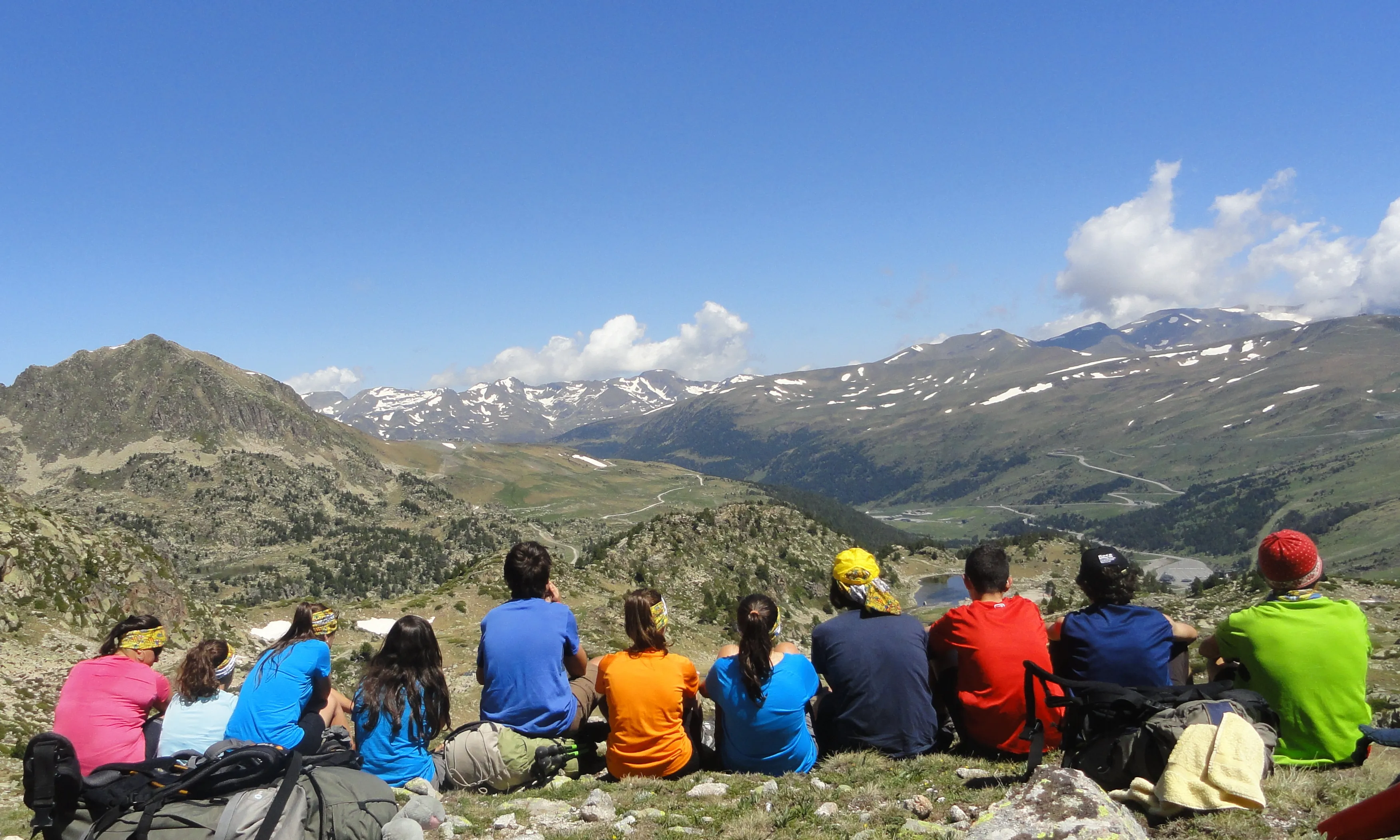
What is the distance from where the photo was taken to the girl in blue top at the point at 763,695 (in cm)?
937

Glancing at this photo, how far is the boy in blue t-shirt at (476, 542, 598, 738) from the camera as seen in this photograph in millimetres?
10484

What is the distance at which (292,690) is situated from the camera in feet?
33.3

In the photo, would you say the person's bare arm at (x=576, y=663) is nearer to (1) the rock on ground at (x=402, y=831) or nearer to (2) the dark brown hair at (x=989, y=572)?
(1) the rock on ground at (x=402, y=831)

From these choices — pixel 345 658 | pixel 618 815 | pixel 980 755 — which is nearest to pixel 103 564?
pixel 345 658

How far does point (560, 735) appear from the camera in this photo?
1088 centimetres

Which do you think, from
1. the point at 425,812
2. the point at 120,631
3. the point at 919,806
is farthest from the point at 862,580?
the point at 120,631

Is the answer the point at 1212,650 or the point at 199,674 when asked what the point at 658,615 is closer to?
the point at 199,674

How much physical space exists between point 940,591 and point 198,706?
98.2m

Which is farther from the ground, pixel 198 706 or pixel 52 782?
pixel 52 782

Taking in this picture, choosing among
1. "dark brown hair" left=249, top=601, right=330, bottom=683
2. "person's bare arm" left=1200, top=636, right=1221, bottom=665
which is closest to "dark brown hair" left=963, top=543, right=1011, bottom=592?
"person's bare arm" left=1200, top=636, right=1221, bottom=665

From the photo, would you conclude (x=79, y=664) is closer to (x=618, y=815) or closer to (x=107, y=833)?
(x=107, y=833)

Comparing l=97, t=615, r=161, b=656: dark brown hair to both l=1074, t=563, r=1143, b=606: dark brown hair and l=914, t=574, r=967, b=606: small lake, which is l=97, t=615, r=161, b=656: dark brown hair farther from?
l=914, t=574, r=967, b=606: small lake

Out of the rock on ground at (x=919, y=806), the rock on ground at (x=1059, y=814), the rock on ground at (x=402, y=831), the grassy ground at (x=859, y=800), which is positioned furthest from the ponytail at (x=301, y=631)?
the rock on ground at (x=1059, y=814)

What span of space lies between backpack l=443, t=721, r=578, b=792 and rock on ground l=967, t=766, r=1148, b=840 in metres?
6.36
